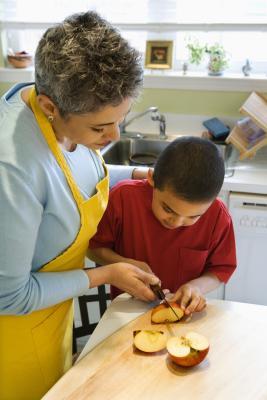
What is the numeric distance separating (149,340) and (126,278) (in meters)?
0.16

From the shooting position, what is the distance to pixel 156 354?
0.85m

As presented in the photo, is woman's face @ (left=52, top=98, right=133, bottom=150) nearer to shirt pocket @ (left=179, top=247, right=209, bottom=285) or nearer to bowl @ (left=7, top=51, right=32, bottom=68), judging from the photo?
shirt pocket @ (left=179, top=247, right=209, bottom=285)

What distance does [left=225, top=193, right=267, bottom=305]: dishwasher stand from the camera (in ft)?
5.61

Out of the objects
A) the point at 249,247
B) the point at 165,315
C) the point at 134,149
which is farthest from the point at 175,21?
the point at 165,315

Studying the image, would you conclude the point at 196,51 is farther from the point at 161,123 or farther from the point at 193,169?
the point at 193,169

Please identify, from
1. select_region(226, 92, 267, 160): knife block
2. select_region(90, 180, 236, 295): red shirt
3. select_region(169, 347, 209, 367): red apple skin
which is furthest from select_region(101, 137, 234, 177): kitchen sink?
select_region(169, 347, 209, 367): red apple skin

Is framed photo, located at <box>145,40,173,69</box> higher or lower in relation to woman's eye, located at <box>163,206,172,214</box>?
higher

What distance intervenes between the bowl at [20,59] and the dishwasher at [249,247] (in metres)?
1.38

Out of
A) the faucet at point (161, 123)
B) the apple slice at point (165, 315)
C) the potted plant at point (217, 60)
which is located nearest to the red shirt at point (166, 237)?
the apple slice at point (165, 315)

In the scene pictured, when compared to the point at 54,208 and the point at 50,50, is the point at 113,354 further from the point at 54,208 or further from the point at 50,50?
the point at 50,50

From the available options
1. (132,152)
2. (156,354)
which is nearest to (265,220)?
(132,152)

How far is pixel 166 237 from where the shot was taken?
1.14 meters

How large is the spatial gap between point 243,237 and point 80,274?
1021mm

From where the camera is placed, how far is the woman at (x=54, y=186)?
743mm
